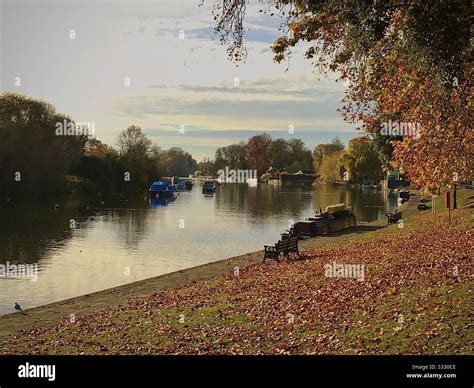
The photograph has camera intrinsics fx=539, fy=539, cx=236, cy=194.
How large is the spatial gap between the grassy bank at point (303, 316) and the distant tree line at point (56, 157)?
7131 cm

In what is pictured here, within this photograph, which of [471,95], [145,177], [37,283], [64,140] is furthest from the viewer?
[145,177]

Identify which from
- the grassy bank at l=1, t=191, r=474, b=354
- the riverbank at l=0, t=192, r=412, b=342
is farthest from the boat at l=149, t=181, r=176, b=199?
the grassy bank at l=1, t=191, r=474, b=354

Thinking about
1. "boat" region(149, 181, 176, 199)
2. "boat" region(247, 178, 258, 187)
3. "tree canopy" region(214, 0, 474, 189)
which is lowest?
"boat" region(149, 181, 176, 199)

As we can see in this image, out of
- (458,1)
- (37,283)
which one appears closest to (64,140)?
(37,283)

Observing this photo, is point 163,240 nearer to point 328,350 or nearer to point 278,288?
point 278,288

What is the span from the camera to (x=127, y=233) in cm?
4944

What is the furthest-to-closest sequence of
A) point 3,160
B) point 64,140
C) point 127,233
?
point 64,140, point 3,160, point 127,233

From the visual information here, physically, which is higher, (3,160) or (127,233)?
(3,160)

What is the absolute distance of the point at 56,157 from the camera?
9344cm

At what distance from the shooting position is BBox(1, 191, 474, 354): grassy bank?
10812 mm

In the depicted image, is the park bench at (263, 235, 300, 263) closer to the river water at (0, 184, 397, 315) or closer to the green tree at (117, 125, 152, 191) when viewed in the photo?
the river water at (0, 184, 397, 315)

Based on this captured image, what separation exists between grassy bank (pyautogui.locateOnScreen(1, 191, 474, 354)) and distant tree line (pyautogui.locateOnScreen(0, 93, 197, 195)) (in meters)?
71.3

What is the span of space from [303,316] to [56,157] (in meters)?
86.9

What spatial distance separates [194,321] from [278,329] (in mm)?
3111
